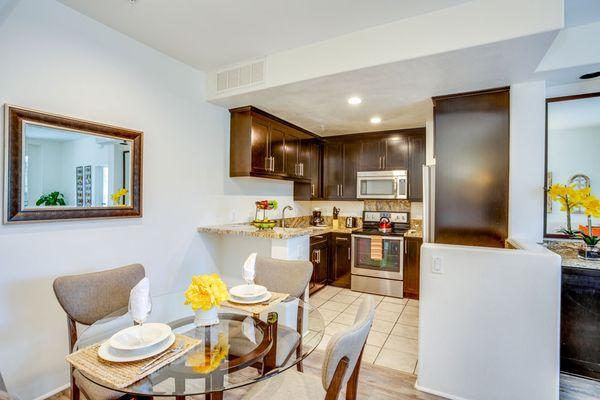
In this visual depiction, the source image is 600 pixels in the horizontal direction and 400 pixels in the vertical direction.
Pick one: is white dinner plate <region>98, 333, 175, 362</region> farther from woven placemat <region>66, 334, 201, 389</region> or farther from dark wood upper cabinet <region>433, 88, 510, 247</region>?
dark wood upper cabinet <region>433, 88, 510, 247</region>

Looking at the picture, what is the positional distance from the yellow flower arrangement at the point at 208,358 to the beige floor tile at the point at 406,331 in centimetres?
236

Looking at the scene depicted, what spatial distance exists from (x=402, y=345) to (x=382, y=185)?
2496 mm

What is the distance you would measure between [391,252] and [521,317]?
2.42 m

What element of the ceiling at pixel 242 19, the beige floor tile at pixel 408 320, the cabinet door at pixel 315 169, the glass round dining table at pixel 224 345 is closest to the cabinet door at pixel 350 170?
the cabinet door at pixel 315 169

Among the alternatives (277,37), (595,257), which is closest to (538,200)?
(595,257)

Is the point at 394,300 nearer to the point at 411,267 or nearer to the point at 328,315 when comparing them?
the point at 411,267

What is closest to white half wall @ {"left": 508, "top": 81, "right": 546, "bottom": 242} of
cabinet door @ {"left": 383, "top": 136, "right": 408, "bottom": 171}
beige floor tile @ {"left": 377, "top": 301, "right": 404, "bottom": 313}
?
beige floor tile @ {"left": 377, "top": 301, "right": 404, "bottom": 313}

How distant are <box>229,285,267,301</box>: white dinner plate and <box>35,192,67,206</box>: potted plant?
4.50 feet

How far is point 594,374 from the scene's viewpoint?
2346mm

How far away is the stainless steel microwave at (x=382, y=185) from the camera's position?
4629 millimetres

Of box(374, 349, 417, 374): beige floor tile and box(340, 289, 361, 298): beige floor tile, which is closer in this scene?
box(374, 349, 417, 374): beige floor tile

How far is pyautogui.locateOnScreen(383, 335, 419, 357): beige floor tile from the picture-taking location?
285 cm

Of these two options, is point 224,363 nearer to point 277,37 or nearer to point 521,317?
point 521,317

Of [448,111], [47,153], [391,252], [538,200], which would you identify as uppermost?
[448,111]
